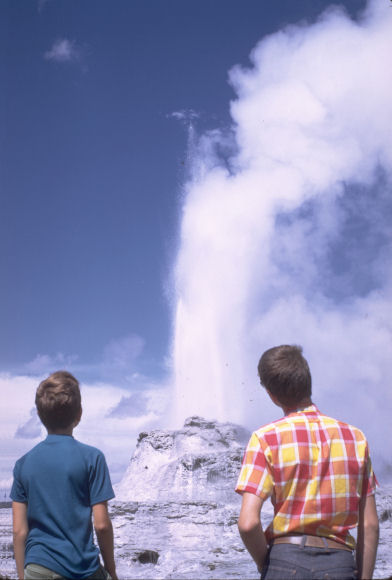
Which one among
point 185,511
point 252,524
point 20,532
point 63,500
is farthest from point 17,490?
point 185,511

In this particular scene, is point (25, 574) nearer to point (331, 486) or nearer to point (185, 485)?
point (331, 486)

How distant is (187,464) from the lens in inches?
957

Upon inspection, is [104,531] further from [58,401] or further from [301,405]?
[301,405]

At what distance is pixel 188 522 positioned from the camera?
694 inches

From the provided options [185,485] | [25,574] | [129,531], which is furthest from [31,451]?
[185,485]

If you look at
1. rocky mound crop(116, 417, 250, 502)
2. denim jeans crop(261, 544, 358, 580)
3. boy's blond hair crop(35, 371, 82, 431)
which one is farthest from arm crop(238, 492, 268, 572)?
rocky mound crop(116, 417, 250, 502)

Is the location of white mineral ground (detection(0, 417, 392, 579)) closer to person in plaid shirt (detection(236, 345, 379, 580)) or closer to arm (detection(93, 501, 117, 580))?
arm (detection(93, 501, 117, 580))

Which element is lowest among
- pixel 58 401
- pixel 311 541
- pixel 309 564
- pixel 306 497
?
pixel 309 564

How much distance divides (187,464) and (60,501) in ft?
71.8

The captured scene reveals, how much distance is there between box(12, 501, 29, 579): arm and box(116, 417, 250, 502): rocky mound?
18.7 m

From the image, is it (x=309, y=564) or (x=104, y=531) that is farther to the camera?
(x=104, y=531)

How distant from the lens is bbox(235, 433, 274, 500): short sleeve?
2922 millimetres

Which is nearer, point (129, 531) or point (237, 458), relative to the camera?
point (129, 531)

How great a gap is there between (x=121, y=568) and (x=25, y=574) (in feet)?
31.8
